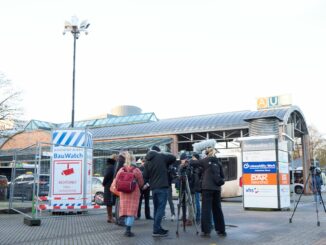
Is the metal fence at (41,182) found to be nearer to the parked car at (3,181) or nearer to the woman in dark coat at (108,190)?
the woman in dark coat at (108,190)

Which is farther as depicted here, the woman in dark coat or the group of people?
the woman in dark coat

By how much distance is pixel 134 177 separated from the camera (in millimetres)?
8539

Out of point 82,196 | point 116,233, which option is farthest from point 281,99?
point 116,233

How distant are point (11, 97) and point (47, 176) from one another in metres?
18.1

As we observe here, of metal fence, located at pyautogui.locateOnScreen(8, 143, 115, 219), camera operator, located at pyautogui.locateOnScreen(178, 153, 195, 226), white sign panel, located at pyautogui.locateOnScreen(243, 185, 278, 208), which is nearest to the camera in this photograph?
camera operator, located at pyautogui.locateOnScreen(178, 153, 195, 226)

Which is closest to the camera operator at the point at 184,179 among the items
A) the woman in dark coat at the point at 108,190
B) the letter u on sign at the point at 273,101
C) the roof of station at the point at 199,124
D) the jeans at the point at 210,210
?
the jeans at the point at 210,210

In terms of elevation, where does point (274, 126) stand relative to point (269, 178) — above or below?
above

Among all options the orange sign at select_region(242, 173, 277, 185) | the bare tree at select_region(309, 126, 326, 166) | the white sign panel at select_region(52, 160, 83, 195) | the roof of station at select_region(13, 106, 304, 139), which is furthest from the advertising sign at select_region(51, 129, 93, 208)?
the bare tree at select_region(309, 126, 326, 166)

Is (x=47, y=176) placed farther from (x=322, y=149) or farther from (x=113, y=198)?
(x=322, y=149)

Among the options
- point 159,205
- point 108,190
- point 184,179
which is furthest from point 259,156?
point 159,205

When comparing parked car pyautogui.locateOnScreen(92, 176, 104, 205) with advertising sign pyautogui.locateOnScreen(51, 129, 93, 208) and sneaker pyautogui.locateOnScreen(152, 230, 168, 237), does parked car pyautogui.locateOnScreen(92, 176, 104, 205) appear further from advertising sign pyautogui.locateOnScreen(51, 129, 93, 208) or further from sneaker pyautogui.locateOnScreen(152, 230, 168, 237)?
sneaker pyautogui.locateOnScreen(152, 230, 168, 237)

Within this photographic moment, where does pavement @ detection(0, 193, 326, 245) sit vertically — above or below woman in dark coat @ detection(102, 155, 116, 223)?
below

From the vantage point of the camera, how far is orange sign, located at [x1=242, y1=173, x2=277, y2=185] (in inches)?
Result: 579

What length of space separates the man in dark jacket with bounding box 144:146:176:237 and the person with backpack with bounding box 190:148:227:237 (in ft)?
2.39
